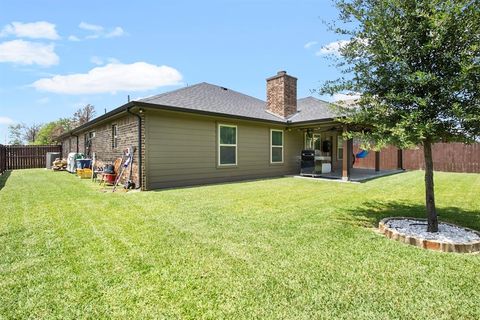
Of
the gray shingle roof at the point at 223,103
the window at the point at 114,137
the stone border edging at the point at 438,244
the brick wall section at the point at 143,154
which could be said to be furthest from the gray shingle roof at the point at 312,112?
the window at the point at 114,137

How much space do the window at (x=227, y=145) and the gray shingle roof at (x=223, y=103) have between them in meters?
0.60

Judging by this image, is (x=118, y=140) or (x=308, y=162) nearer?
(x=118, y=140)

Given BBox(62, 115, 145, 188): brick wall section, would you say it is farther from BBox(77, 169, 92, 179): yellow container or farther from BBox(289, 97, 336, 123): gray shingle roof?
BBox(289, 97, 336, 123): gray shingle roof

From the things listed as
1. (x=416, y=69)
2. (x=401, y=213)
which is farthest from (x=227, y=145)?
(x=416, y=69)

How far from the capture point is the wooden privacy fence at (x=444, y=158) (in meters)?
13.1

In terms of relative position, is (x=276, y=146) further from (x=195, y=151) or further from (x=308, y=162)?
(x=195, y=151)

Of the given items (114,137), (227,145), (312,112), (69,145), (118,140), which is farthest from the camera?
(69,145)

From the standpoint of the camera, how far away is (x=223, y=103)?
1066cm

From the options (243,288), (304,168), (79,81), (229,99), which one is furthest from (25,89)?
(243,288)

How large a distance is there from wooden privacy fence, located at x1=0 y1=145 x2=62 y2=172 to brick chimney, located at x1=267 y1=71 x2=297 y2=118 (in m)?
16.1

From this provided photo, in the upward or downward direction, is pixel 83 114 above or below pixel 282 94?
above

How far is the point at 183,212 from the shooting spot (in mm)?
4848

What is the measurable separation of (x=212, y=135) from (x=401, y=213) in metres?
6.01

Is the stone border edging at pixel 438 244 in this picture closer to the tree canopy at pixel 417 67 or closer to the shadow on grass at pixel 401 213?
the shadow on grass at pixel 401 213
